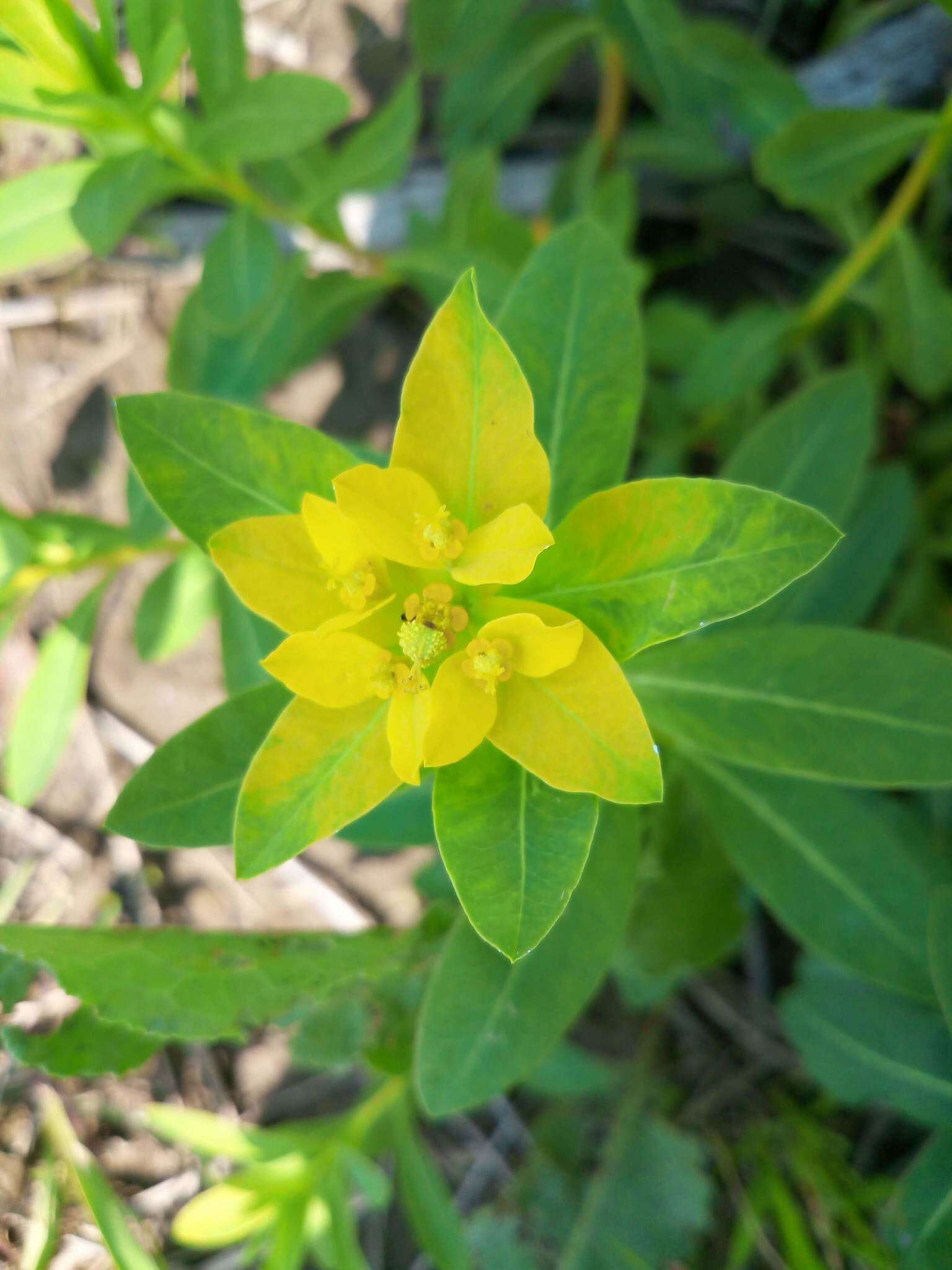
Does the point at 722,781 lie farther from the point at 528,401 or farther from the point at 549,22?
the point at 549,22

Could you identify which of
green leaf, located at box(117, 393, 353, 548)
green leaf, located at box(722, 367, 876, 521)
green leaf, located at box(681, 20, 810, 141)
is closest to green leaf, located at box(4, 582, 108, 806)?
green leaf, located at box(117, 393, 353, 548)

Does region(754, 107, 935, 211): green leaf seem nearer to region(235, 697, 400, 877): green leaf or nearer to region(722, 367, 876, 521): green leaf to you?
region(722, 367, 876, 521): green leaf

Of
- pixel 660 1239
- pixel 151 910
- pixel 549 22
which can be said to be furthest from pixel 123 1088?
pixel 549 22

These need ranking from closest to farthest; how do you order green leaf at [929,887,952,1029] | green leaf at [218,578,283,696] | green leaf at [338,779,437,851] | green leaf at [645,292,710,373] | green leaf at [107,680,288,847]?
green leaf at [107,680,288,847], green leaf at [929,887,952,1029], green leaf at [338,779,437,851], green leaf at [218,578,283,696], green leaf at [645,292,710,373]

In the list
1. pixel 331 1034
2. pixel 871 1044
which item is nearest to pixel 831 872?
pixel 871 1044

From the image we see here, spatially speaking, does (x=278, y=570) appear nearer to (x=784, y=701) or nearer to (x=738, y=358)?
(x=784, y=701)
